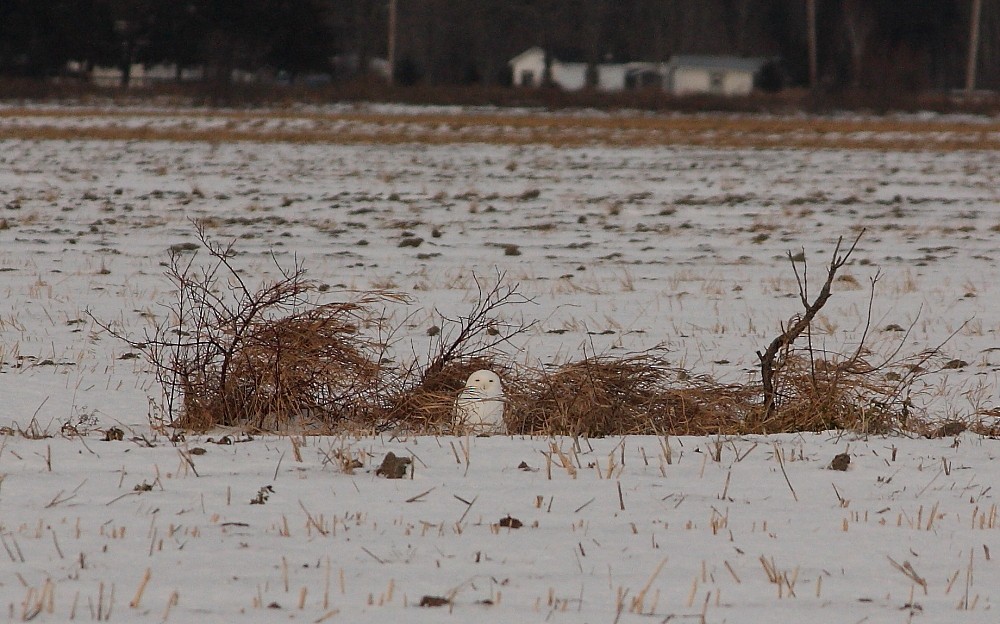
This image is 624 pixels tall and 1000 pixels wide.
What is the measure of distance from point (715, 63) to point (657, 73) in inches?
204

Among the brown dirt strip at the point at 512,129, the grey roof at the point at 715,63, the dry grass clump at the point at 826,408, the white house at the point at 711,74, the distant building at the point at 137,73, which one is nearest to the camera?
the dry grass clump at the point at 826,408

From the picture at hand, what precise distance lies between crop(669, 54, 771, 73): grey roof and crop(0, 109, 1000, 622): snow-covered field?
244 feet

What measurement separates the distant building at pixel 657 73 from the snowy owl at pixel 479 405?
7840 centimetres

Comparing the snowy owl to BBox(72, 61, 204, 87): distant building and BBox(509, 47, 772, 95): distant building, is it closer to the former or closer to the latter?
BBox(72, 61, 204, 87): distant building

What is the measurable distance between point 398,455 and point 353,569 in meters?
1.67

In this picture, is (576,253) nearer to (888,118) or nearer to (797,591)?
(797,591)

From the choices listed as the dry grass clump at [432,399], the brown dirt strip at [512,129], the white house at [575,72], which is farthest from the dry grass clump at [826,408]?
the white house at [575,72]

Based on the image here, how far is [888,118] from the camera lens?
51062 millimetres

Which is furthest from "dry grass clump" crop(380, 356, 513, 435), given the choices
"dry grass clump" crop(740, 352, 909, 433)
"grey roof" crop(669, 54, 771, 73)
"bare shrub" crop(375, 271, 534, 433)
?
"grey roof" crop(669, 54, 771, 73)

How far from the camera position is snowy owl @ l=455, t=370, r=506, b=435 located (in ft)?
22.5

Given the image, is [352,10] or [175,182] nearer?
[175,182]

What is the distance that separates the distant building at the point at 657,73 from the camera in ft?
297

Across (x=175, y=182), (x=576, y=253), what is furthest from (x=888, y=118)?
(x=576, y=253)

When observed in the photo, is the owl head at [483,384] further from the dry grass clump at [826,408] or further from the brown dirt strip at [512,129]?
the brown dirt strip at [512,129]
